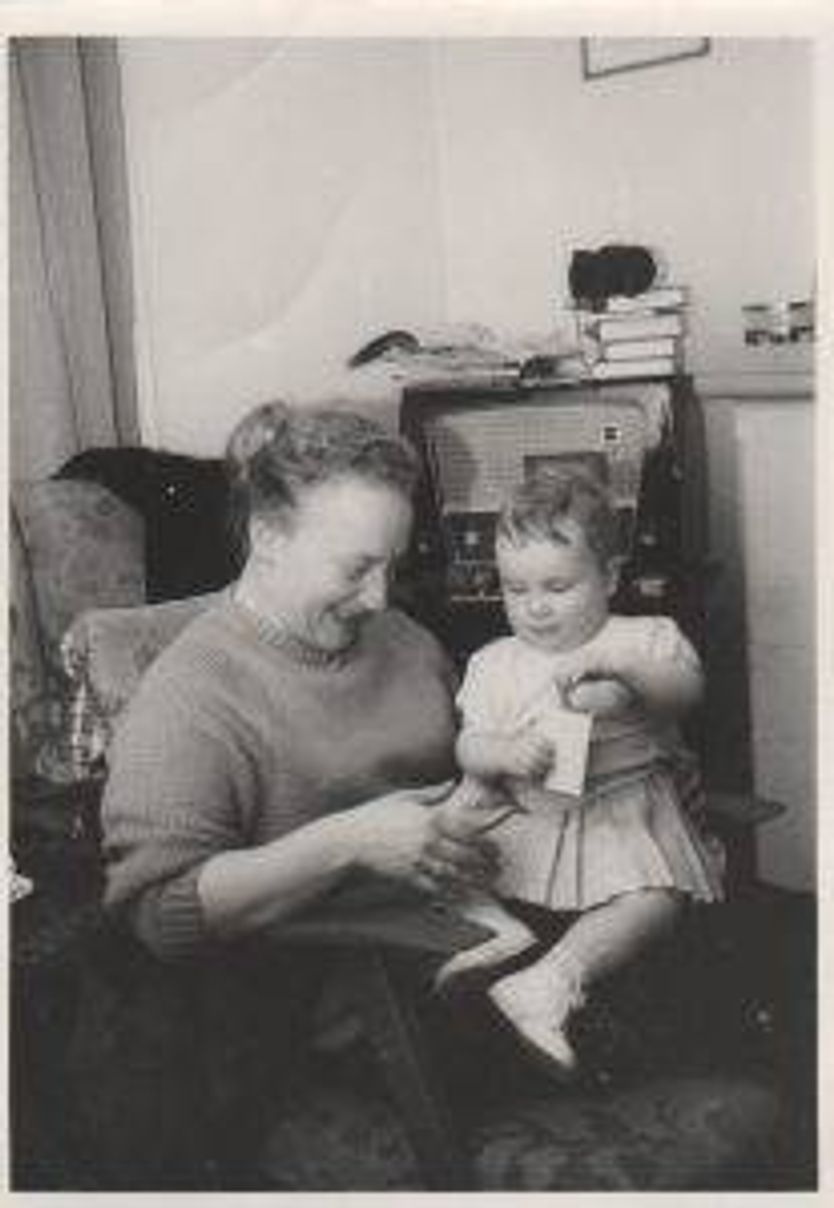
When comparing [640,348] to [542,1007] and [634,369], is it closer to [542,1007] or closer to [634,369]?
[634,369]

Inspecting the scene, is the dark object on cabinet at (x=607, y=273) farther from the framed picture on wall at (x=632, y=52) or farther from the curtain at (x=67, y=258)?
the curtain at (x=67, y=258)

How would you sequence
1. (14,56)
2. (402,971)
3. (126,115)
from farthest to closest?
(126,115) < (14,56) < (402,971)

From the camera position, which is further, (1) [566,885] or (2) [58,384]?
(2) [58,384]

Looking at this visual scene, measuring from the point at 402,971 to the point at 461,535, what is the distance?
0.89 feet

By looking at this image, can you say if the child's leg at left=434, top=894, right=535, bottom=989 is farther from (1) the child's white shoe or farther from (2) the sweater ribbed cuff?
(2) the sweater ribbed cuff

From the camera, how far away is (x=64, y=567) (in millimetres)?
1133

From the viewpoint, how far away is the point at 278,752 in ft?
3.29

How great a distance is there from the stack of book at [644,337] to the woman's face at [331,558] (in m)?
0.31

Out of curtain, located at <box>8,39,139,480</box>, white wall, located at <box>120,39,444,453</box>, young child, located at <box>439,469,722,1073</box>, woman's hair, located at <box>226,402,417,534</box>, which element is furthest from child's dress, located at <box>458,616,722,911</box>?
curtain, located at <box>8,39,139,480</box>

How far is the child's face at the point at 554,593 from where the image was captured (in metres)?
1.03

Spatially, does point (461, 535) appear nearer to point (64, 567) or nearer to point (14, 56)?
point (64, 567)

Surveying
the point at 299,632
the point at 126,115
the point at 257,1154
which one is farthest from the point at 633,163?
the point at 257,1154

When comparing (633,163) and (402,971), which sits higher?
(633,163)

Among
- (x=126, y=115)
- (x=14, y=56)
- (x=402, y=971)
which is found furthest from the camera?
(x=126, y=115)
